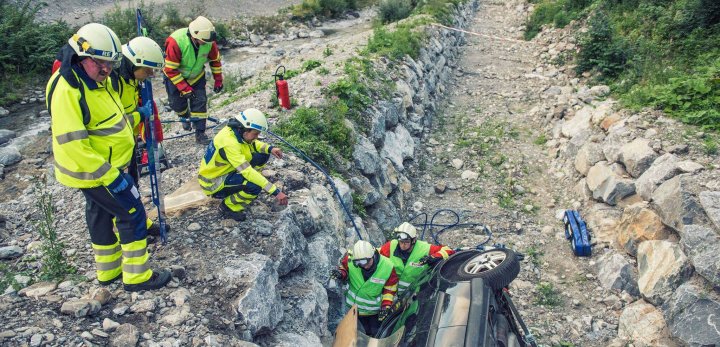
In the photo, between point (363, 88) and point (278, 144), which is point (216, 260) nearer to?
point (278, 144)

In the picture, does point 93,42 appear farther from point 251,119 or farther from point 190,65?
point 190,65

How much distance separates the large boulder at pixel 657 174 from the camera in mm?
7477

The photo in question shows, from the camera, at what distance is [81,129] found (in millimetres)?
3934

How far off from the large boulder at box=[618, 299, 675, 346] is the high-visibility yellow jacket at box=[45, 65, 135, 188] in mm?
6111

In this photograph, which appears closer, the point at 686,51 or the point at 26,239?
the point at 26,239

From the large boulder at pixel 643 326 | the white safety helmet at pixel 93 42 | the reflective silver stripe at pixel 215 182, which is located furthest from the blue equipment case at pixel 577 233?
the white safety helmet at pixel 93 42

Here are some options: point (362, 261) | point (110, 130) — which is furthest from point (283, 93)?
point (110, 130)

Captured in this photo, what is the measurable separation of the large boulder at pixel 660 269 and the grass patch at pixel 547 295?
105cm

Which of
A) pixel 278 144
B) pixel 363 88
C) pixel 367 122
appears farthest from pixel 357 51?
pixel 278 144

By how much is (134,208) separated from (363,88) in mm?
5995

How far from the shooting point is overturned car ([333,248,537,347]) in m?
4.23

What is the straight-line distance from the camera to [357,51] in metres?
11.7

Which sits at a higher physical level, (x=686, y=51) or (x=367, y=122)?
(x=686, y=51)

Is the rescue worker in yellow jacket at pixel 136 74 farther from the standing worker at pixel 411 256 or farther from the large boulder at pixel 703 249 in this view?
the large boulder at pixel 703 249
